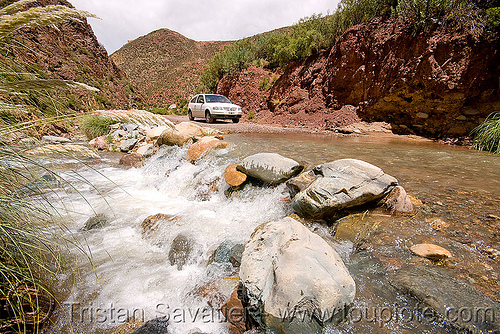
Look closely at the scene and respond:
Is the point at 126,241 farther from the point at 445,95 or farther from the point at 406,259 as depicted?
the point at 445,95

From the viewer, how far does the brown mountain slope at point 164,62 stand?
44375 mm

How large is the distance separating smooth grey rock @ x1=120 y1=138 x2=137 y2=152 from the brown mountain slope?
34.5 metres

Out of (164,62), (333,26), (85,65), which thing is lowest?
(333,26)

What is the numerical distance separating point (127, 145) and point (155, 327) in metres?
8.09

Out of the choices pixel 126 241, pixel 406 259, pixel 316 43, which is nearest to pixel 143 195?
pixel 126 241

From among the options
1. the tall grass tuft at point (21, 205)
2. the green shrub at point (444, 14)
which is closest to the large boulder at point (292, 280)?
the tall grass tuft at point (21, 205)

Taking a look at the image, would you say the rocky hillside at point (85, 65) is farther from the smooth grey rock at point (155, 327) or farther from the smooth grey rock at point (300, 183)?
the smooth grey rock at point (155, 327)

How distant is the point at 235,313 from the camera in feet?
6.21

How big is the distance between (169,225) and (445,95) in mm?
10329

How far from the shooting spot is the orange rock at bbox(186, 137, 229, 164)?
6.11 metres

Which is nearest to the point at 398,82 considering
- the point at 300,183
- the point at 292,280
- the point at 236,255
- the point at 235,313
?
the point at 300,183

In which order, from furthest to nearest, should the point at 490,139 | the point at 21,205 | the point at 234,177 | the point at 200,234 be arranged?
the point at 490,139
the point at 234,177
the point at 200,234
the point at 21,205

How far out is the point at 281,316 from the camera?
1536 mm

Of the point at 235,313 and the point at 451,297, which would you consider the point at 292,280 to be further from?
the point at 451,297
